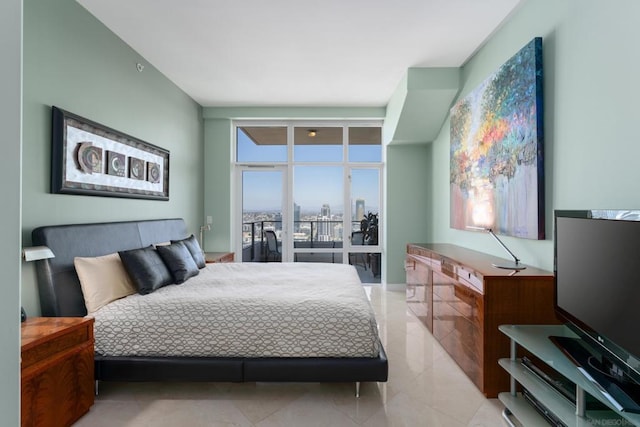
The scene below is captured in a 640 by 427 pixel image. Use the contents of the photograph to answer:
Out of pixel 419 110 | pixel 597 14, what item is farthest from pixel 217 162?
pixel 597 14

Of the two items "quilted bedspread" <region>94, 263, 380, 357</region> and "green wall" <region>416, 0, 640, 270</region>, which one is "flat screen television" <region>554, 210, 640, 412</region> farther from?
"quilted bedspread" <region>94, 263, 380, 357</region>

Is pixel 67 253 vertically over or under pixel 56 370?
over

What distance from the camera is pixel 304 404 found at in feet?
7.06

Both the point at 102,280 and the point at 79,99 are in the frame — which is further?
the point at 79,99

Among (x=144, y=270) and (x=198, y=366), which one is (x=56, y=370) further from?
(x=144, y=270)

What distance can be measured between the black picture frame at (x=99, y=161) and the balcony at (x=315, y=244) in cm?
195

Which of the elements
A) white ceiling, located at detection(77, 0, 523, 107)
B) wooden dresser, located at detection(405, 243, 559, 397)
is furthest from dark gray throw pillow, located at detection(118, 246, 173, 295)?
wooden dresser, located at detection(405, 243, 559, 397)

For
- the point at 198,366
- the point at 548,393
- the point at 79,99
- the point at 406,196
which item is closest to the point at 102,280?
the point at 198,366

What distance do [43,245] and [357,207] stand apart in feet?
13.5

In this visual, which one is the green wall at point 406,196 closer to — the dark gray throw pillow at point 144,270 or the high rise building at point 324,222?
the high rise building at point 324,222

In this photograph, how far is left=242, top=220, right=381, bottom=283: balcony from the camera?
5.41m

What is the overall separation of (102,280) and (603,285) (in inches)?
122

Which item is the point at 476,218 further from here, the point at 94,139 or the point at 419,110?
the point at 94,139

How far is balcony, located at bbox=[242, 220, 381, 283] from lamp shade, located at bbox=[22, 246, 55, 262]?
3.41 meters
